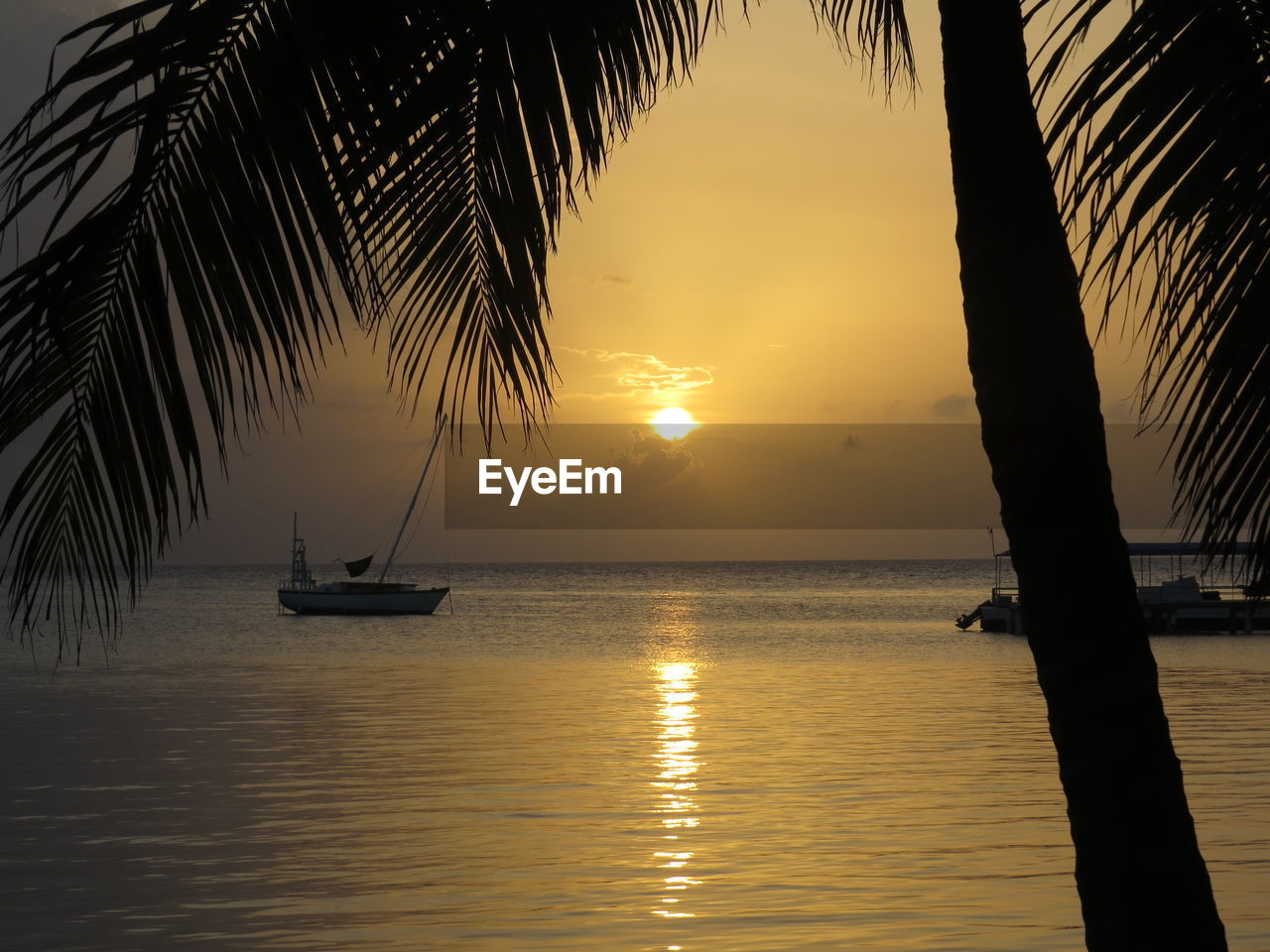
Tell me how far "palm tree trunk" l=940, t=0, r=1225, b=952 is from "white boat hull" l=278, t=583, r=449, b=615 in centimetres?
8526

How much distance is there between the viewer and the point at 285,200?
344 centimetres

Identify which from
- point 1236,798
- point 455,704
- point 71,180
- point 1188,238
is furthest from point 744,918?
point 455,704

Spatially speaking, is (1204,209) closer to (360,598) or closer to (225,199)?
(225,199)

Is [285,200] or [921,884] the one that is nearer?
[285,200]

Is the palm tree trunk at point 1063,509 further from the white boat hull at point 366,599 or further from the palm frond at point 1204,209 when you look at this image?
the white boat hull at point 366,599

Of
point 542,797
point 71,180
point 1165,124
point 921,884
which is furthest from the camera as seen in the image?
point 542,797

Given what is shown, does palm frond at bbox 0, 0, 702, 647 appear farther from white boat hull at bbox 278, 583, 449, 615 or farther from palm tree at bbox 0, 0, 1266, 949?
white boat hull at bbox 278, 583, 449, 615

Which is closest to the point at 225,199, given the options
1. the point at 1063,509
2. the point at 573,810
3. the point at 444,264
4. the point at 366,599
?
the point at 444,264

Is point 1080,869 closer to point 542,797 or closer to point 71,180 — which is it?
point 71,180

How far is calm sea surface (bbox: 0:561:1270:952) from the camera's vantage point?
1380cm

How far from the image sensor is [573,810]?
20328mm

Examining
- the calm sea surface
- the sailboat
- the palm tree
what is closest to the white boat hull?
the sailboat

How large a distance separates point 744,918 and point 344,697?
27.0 metres

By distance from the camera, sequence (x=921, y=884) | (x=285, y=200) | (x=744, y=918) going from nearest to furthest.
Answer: (x=285, y=200) < (x=744, y=918) < (x=921, y=884)
